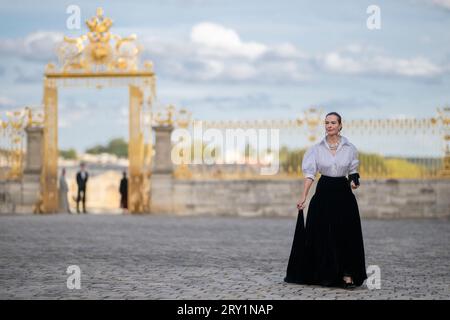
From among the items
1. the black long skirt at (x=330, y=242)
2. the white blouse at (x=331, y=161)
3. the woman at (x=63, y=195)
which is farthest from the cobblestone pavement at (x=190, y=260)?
the woman at (x=63, y=195)

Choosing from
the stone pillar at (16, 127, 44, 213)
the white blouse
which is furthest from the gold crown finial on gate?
the white blouse

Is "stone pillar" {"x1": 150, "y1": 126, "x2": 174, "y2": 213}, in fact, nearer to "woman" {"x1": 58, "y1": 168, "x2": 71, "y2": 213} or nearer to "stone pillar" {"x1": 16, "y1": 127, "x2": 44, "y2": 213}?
"stone pillar" {"x1": 16, "y1": 127, "x2": 44, "y2": 213}

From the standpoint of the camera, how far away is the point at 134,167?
24.1 metres

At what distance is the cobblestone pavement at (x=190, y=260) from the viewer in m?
8.46

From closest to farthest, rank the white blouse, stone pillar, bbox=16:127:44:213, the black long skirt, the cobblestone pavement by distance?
1. the cobblestone pavement
2. the black long skirt
3. the white blouse
4. stone pillar, bbox=16:127:44:213

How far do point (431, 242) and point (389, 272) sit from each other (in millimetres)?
5061

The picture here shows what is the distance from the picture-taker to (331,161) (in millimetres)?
9016

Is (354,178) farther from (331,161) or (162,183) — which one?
(162,183)

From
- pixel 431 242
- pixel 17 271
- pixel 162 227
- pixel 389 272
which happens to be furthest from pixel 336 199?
pixel 162 227

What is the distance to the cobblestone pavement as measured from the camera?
27.8 feet

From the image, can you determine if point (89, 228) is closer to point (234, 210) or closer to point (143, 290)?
point (234, 210)

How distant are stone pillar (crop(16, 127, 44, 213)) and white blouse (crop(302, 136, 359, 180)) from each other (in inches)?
657

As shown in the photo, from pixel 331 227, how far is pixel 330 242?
17 cm

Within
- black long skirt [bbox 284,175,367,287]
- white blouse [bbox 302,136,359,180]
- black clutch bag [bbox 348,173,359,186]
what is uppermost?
white blouse [bbox 302,136,359,180]
